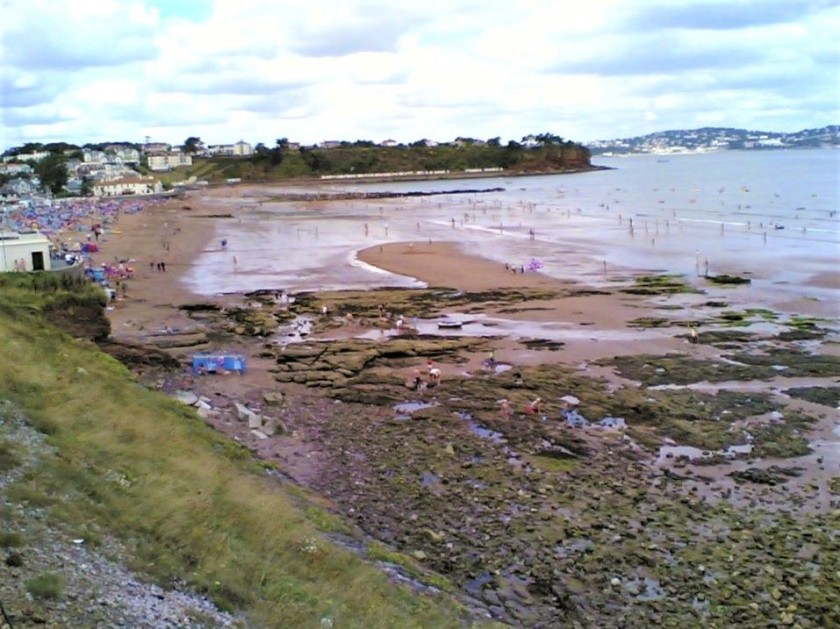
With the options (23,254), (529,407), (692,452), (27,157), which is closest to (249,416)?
(529,407)

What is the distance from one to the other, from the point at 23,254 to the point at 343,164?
161862 millimetres

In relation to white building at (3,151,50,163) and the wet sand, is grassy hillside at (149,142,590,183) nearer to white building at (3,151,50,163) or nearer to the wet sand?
white building at (3,151,50,163)

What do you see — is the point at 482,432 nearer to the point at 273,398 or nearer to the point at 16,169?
the point at 273,398

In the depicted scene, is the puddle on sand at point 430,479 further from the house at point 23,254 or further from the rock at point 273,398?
the house at point 23,254

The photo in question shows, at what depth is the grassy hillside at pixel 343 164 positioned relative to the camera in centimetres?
17825

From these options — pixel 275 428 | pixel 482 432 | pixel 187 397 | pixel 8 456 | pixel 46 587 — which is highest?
pixel 8 456

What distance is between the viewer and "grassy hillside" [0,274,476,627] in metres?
8.38

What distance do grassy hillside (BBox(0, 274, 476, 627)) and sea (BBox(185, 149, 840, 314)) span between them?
2352cm

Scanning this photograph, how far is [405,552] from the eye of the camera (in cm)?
1244

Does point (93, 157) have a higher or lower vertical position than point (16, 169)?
higher

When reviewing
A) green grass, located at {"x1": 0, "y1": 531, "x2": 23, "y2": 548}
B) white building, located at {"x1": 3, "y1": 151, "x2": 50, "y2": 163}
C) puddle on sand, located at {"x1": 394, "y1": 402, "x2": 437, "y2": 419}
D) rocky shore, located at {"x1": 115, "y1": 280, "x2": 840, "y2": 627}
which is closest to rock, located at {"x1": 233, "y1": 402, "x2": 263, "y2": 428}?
rocky shore, located at {"x1": 115, "y1": 280, "x2": 840, "y2": 627}

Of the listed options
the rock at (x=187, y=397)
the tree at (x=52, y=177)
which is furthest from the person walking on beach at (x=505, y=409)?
the tree at (x=52, y=177)

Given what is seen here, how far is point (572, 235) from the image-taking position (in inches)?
Answer: 2384

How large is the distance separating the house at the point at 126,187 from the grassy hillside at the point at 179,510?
12644 cm
